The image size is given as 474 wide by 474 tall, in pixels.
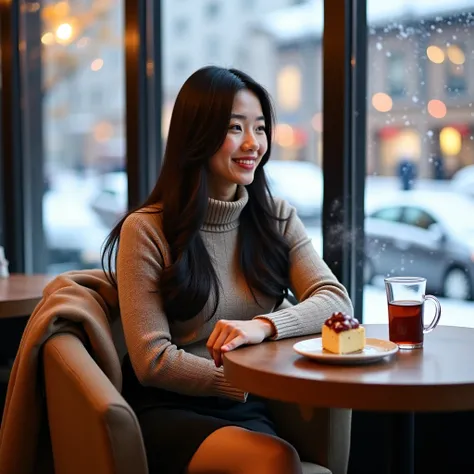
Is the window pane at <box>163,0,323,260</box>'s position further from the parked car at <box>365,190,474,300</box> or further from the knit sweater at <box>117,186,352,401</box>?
the knit sweater at <box>117,186,352,401</box>

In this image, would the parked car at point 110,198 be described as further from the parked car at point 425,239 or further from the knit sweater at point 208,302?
Result: the knit sweater at point 208,302

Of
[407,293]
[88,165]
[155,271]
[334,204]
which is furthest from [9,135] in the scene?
[407,293]

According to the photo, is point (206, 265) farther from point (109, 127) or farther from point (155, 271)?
point (109, 127)

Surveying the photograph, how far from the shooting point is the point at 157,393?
78.3 inches

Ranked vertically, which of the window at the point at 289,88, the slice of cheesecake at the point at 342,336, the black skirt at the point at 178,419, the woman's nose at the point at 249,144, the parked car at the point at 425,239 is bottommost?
the black skirt at the point at 178,419

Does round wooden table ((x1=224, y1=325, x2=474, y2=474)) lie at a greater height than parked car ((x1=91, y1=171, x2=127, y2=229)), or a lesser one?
lesser

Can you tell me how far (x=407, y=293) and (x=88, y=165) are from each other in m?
2.29

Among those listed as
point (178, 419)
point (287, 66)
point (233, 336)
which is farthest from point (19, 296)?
point (287, 66)

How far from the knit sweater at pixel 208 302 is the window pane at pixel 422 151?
1.54 ft

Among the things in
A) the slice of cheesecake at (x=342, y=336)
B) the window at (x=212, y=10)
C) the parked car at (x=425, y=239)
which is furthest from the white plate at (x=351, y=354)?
the window at (x=212, y=10)

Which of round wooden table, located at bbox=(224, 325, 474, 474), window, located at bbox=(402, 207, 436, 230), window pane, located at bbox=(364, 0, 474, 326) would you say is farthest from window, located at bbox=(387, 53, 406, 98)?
round wooden table, located at bbox=(224, 325, 474, 474)

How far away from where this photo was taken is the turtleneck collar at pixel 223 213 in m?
2.09

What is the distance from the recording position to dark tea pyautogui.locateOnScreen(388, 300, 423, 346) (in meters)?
1.74

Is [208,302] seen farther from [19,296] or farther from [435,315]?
[19,296]
